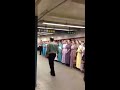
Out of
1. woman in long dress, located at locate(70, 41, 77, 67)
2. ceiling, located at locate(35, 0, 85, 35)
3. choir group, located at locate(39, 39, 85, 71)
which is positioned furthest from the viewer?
woman in long dress, located at locate(70, 41, 77, 67)

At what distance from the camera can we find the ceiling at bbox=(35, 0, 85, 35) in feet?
18.8

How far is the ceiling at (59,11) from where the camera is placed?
5740 mm

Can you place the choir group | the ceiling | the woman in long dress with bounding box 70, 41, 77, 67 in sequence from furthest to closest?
the woman in long dress with bounding box 70, 41, 77, 67
the choir group
the ceiling

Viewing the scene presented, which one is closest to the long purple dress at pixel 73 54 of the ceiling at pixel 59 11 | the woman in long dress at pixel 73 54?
the woman in long dress at pixel 73 54

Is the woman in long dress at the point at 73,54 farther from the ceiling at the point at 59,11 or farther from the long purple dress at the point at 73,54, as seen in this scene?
the ceiling at the point at 59,11

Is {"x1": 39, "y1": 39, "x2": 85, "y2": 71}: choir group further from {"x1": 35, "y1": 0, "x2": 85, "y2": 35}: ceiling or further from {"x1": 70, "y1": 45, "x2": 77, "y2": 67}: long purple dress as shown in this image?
{"x1": 35, "y1": 0, "x2": 85, "y2": 35}: ceiling

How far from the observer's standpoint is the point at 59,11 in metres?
7.27

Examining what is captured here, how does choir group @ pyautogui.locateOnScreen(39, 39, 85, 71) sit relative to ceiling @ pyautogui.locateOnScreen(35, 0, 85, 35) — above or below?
below

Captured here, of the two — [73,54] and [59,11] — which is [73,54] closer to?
[73,54]

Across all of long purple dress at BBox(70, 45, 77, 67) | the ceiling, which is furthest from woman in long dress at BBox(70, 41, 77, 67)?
the ceiling
